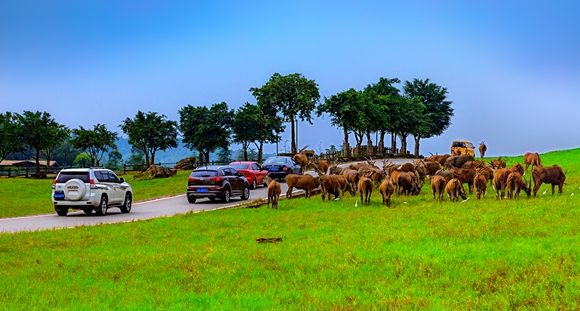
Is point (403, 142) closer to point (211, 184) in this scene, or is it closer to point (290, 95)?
point (290, 95)

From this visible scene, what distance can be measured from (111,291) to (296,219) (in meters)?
9.67

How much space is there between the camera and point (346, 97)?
78.8m

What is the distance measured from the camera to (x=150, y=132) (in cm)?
9156

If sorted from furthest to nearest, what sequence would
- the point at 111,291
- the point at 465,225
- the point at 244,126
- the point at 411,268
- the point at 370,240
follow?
the point at 244,126
the point at 465,225
the point at 370,240
the point at 411,268
the point at 111,291

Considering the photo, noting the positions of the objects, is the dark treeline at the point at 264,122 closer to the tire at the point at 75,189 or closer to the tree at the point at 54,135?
the tree at the point at 54,135

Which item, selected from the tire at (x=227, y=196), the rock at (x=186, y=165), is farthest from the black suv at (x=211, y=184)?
the rock at (x=186, y=165)

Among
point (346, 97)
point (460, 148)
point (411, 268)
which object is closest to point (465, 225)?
point (411, 268)

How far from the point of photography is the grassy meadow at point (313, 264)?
871 cm

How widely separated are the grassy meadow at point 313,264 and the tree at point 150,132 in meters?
75.4

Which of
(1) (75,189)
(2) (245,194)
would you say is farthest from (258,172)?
(1) (75,189)

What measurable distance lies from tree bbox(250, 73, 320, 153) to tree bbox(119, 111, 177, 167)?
2014cm

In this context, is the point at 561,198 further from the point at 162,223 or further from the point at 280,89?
the point at 280,89

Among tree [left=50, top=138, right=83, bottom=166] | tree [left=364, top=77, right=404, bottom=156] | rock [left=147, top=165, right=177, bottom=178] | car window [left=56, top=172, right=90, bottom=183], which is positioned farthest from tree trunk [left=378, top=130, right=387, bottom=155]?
tree [left=50, top=138, right=83, bottom=166]

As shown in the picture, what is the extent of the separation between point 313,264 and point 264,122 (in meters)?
73.5
